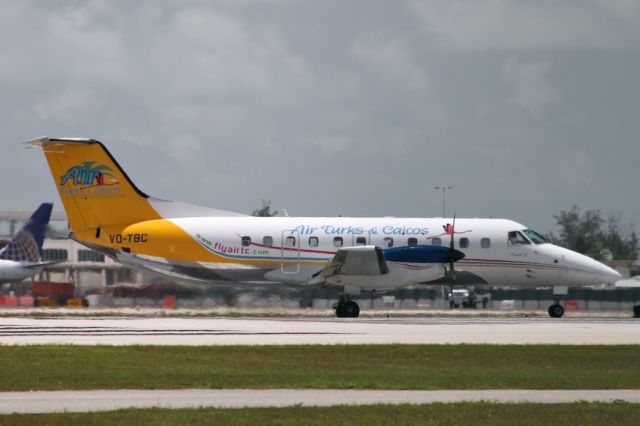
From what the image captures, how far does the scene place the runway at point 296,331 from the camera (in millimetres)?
28809

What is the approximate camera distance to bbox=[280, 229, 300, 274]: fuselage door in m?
42.2

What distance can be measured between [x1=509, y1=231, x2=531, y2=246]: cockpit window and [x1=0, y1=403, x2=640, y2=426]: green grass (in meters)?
27.4

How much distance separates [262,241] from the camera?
138 ft

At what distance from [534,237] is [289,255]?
406 inches

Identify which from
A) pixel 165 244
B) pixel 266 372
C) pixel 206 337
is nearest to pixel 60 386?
pixel 266 372

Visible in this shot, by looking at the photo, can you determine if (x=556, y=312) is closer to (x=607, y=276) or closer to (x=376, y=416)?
(x=607, y=276)

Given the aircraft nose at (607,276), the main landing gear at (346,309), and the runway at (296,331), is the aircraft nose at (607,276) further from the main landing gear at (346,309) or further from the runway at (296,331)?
the main landing gear at (346,309)

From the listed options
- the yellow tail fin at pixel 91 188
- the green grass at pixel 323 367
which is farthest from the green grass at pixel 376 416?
the yellow tail fin at pixel 91 188

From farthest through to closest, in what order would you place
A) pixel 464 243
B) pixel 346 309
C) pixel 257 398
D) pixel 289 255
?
pixel 464 243
pixel 289 255
pixel 346 309
pixel 257 398

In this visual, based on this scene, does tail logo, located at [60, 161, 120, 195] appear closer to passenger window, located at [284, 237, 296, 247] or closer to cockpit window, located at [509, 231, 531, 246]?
passenger window, located at [284, 237, 296, 247]

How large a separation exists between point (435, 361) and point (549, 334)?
9046 millimetres

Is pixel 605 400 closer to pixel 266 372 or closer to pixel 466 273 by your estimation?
pixel 266 372

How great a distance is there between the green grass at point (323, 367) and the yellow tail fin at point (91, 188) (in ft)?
55.8

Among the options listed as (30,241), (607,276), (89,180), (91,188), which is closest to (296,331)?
(91,188)
